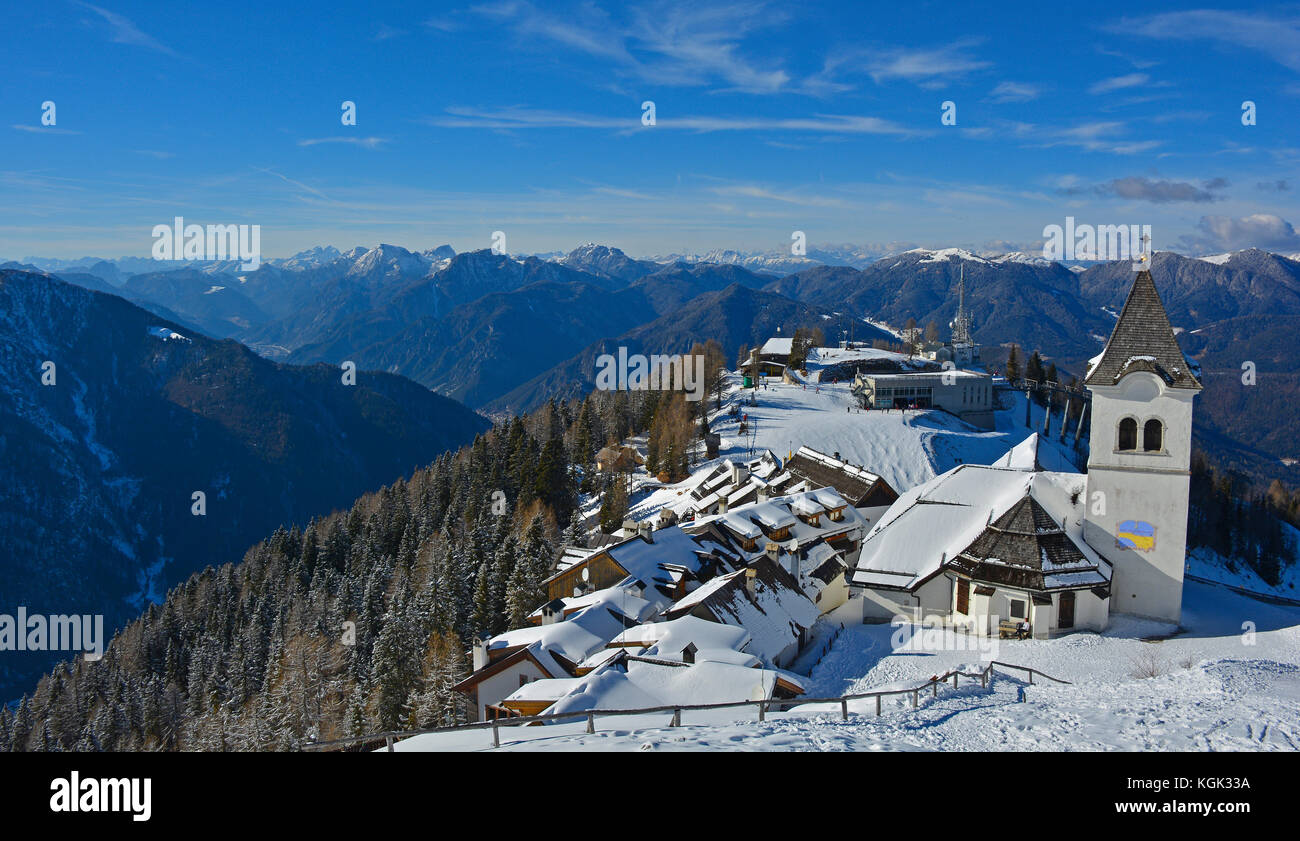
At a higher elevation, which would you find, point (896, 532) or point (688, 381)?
point (688, 381)

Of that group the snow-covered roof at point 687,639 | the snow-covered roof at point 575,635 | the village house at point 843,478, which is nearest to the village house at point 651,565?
the snow-covered roof at point 575,635

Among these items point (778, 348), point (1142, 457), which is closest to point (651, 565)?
point (1142, 457)

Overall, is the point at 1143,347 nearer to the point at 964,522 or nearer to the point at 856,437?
the point at 964,522

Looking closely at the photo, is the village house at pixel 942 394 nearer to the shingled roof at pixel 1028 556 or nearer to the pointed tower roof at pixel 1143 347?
the pointed tower roof at pixel 1143 347

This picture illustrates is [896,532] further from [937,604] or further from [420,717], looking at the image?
[420,717]

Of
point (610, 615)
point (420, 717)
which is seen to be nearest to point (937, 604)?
point (610, 615)
